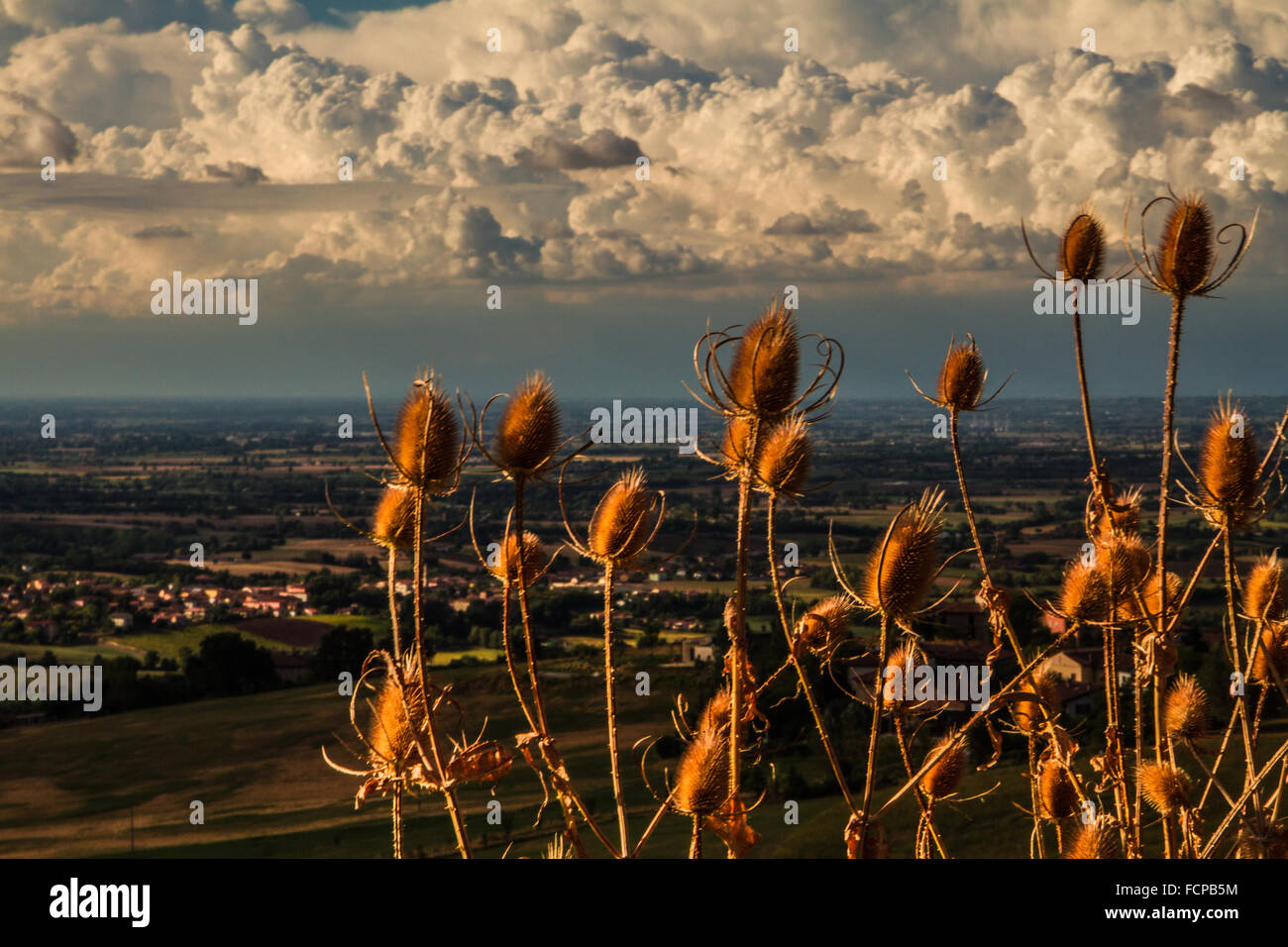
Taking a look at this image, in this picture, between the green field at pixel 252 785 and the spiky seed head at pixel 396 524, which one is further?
the green field at pixel 252 785

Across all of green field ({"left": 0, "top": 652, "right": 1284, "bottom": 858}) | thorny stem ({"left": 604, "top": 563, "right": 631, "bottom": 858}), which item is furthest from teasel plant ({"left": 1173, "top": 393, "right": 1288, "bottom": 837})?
green field ({"left": 0, "top": 652, "right": 1284, "bottom": 858})

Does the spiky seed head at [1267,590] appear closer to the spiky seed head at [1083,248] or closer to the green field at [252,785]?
the spiky seed head at [1083,248]

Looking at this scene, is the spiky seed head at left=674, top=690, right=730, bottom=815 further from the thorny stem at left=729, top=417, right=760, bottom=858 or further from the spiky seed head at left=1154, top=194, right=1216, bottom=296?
the spiky seed head at left=1154, top=194, right=1216, bottom=296

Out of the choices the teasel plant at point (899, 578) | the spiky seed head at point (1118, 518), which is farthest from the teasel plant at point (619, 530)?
the spiky seed head at point (1118, 518)

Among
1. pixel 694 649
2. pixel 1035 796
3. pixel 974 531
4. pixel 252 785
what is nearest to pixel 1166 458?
pixel 974 531
